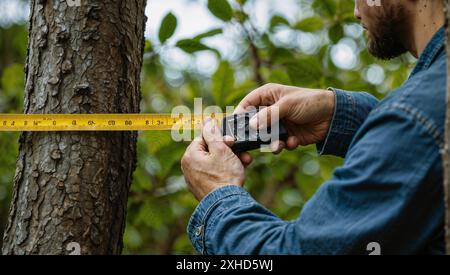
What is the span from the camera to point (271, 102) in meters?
1.84

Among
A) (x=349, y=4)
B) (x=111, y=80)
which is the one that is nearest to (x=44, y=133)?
(x=111, y=80)

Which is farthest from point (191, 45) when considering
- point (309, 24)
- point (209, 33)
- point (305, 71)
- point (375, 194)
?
point (375, 194)

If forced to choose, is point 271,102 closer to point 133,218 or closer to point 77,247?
point 77,247

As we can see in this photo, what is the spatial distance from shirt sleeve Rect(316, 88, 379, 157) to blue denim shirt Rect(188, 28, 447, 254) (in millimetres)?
504

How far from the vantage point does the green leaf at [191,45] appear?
2.25 metres

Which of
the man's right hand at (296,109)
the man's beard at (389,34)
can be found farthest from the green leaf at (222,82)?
the man's beard at (389,34)

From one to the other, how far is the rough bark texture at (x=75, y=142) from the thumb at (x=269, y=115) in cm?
41

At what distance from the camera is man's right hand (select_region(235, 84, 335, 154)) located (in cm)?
172

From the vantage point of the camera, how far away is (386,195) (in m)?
1.19

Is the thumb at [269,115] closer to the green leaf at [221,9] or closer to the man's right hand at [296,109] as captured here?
the man's right hand at [296,109]

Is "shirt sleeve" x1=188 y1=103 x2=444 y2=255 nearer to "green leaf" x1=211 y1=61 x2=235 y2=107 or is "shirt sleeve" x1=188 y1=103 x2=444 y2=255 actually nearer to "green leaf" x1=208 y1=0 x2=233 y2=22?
"green leaf" x1=208 y1=0 x2=233 y2=22

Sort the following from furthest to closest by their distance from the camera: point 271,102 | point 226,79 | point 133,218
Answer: point 133,218, point 226,79, point 271,102

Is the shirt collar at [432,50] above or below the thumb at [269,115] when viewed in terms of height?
above
